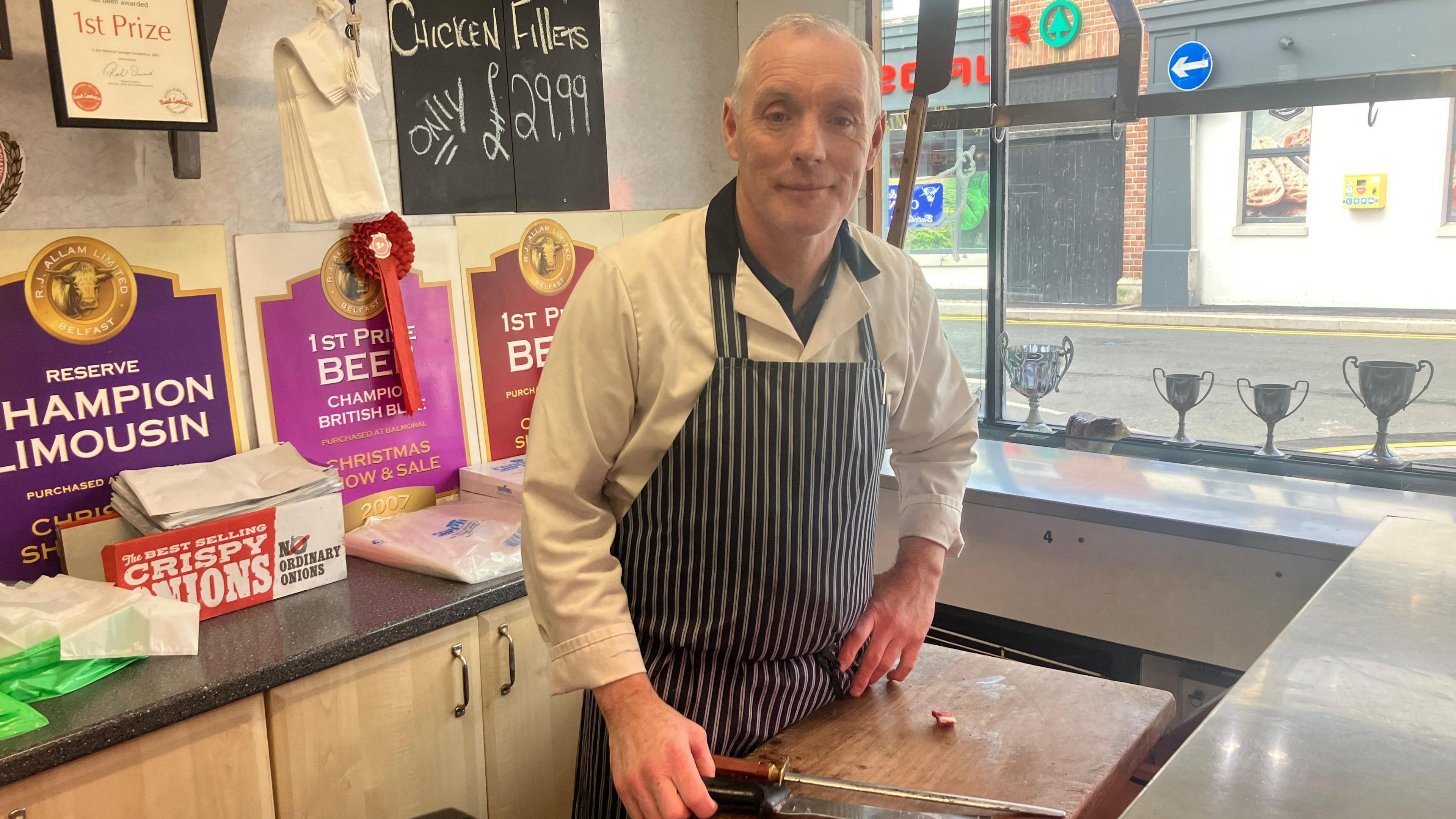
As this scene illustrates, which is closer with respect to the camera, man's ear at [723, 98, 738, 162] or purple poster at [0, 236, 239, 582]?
man's ear at [723, 98, 738, 162]

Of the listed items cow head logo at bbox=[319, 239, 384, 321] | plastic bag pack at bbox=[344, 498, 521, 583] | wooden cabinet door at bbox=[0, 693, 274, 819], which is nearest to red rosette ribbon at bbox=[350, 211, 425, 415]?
cow head logo at bbox=[319, 239, 384, 321]

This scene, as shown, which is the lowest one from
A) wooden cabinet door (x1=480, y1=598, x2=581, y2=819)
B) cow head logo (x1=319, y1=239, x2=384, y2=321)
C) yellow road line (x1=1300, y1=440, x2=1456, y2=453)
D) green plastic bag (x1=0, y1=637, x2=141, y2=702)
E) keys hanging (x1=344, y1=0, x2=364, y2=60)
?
wooden cabinet door (x1=480, y1=598, x2=581, y2=819)

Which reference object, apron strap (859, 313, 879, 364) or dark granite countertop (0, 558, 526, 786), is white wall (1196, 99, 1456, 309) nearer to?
apron strap (859, 313, 879, 364)

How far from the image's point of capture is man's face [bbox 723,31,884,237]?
1192 mm

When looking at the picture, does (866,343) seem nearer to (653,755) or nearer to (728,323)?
(728,323)

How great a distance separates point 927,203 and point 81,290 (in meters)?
2.19

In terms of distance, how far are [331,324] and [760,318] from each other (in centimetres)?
126

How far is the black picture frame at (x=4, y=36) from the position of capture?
1.60m

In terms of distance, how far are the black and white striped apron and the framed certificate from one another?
1.07 meters

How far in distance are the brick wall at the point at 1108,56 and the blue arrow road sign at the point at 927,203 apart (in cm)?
40

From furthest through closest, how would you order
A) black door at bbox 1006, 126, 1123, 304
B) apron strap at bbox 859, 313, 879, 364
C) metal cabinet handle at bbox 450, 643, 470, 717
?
black door at bbox 1006, 126, 1123, 304 < metal cabinet handle at bbox 450, 643, 470, 717 < apron strap at bbox 859, 313, 879, 364

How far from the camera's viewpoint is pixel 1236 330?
2740mm

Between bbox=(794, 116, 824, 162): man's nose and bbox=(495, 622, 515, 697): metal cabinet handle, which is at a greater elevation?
bbox=(794, 116, 824, 162): man's nose

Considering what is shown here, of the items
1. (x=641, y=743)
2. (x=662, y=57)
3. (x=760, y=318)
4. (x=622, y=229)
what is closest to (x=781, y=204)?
(x=760, y=318)
